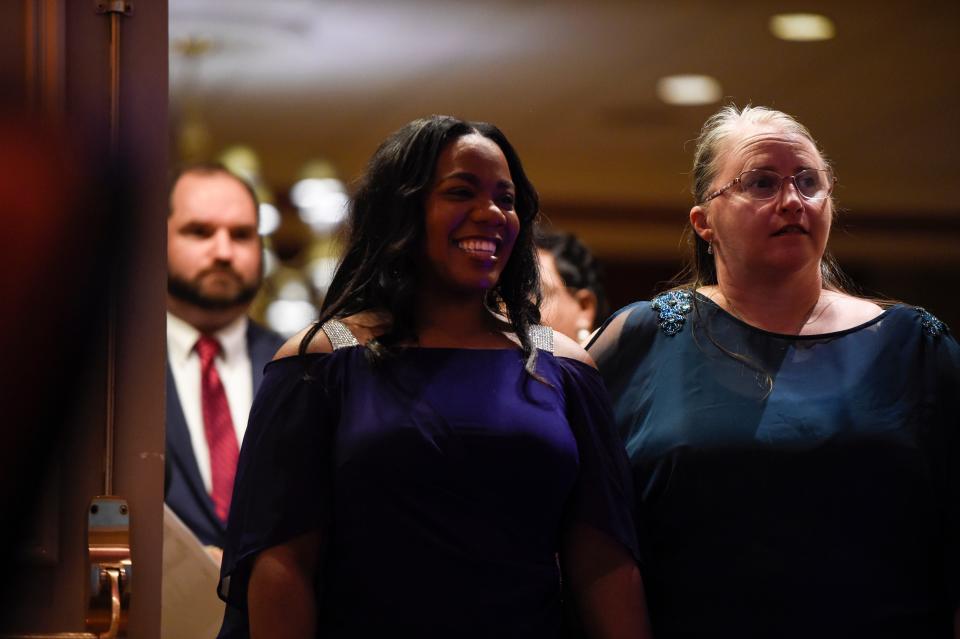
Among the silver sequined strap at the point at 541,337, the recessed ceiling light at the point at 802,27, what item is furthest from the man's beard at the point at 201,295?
the recessed ceiling light at the point at 802,27

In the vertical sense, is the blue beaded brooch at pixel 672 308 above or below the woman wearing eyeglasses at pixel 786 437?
above

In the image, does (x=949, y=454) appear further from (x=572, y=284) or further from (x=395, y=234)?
(x=572, y=284)

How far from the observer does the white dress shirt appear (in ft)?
11.8

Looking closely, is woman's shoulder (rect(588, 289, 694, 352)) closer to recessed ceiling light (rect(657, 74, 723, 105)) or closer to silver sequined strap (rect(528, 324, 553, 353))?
silver sequined strap (rect(528, 324, 553, 353))

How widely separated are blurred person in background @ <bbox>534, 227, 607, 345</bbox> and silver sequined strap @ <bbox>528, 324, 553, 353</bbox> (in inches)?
47.8

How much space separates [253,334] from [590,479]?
6.47 ft

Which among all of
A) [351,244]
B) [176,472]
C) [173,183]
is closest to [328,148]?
[173,183]

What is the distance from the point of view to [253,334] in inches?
153

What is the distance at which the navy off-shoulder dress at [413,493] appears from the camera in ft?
6.49

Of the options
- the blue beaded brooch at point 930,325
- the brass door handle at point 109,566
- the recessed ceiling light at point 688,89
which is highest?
the recessed ceiling light at point 688,89

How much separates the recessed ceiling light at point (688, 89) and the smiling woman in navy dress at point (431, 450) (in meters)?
5.30

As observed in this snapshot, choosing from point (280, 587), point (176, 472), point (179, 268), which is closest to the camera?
point (280, 587)

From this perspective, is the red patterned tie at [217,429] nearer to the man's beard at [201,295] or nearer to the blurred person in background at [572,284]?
the man's beard at [201,295]

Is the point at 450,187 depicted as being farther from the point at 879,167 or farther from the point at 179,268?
the point at 879,167
